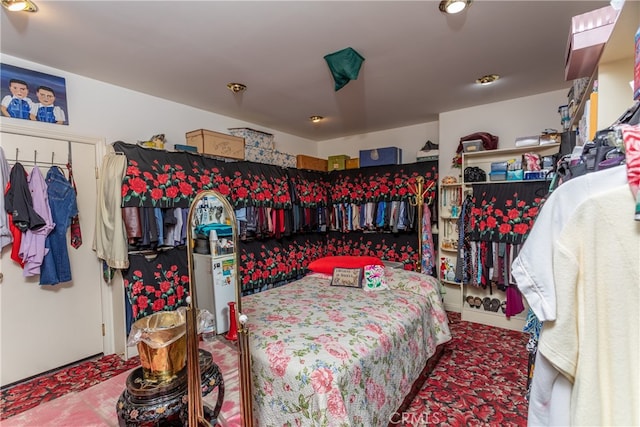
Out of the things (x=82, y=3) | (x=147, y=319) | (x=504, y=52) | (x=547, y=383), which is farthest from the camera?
(x=504, y=52)

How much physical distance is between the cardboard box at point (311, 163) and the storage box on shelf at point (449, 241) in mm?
1883

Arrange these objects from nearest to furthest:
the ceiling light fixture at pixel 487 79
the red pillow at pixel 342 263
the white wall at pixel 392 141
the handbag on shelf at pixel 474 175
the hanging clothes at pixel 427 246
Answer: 1. the ceiling light fixture at pixel 487 79
2. the red pillow at pixel 342 263
3. the handbag on shelf at pixel 474 175
4. the hanging clothes at pixel 427 246
5. the white wall at pixel 392 141

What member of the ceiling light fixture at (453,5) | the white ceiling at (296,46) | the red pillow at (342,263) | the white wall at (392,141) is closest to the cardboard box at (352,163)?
the white wall at (392,141)

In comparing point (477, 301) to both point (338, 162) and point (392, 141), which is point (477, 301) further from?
point (338, 162)

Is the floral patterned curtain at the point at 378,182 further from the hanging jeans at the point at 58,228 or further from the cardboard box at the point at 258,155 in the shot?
the hanging jeans at the point at 58,228

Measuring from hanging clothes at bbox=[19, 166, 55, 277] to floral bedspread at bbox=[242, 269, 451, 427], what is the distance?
5.52 ft

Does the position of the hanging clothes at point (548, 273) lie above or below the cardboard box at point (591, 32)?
below

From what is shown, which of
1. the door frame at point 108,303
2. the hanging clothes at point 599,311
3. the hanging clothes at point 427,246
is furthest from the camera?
the hanging clothes at point 427,246

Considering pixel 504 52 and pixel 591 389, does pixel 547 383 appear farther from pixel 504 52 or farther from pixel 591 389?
pixel 504 52

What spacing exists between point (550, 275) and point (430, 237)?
3.28 meters

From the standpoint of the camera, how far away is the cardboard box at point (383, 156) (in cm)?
430

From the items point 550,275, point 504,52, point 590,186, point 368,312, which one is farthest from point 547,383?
point 504,52

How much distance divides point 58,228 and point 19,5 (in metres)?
1.63

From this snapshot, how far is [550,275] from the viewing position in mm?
814
